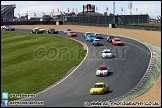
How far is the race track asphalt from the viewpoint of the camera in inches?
1212

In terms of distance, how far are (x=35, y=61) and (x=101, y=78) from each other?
12971 mm

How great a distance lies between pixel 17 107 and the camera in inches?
1057

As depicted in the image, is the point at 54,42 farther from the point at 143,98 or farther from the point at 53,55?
the point at 143,98

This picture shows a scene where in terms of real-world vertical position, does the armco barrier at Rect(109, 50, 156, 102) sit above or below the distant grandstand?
below

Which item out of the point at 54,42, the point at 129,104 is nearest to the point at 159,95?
the point at 129,104

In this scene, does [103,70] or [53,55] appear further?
[53,55]

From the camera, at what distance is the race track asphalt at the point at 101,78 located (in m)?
30.8

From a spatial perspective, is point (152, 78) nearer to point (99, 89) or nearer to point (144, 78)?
point (144, 78)

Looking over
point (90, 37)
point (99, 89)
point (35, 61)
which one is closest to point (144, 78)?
point (99, 89)

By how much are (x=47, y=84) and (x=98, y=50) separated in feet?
60.4

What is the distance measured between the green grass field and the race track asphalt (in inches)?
74.8

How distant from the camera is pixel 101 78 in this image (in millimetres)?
38844

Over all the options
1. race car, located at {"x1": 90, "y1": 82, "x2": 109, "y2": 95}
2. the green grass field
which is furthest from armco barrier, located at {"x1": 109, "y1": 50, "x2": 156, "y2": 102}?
the green grass field

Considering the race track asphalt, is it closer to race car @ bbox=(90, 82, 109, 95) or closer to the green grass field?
race car @ bbox=(90, 82, 109, 95)
